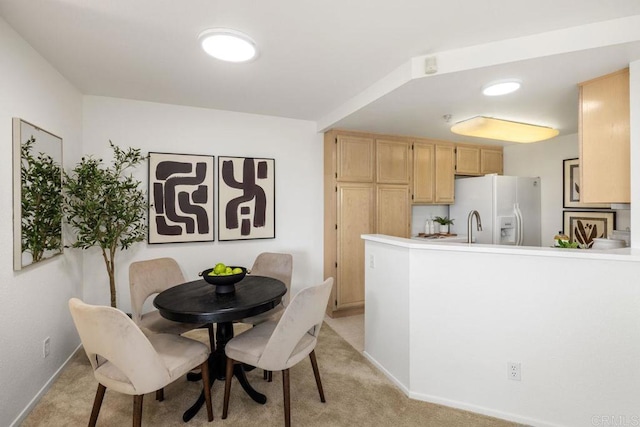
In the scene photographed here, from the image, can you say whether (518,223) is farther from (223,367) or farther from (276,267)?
(223,367)

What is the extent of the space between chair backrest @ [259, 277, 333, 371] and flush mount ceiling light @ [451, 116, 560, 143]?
2377 millimetres

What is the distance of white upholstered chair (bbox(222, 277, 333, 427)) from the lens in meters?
1.68

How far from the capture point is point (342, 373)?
2.36m

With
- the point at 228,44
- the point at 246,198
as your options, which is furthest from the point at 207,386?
the point at 228,44

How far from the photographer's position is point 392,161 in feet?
12.6

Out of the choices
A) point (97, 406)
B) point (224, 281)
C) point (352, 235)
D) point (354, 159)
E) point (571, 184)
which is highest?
point (354, 159)

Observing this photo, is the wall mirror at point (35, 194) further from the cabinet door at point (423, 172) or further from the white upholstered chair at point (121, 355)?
the cabinet door at point (423, 172)

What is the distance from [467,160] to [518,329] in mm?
3111

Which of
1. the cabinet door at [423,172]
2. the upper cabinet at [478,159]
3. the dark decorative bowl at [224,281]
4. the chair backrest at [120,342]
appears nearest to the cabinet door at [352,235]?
the cabinet door at [423,172]

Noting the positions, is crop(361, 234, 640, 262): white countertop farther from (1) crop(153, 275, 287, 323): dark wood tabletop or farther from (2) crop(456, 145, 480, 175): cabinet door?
(2) crop(456, 145, 480, 175): cabinet door

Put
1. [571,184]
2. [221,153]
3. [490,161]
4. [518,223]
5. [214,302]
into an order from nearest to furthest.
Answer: [214,302] < [221,153] < [571,184] < [518,223] < [490,161]

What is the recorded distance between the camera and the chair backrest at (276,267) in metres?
2.85

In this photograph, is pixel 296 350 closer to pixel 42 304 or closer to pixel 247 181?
pixel 42 304

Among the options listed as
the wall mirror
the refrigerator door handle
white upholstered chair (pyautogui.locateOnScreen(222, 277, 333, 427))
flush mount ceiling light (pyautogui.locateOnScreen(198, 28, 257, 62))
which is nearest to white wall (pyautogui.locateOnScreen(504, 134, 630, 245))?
the refrigerator door handle
